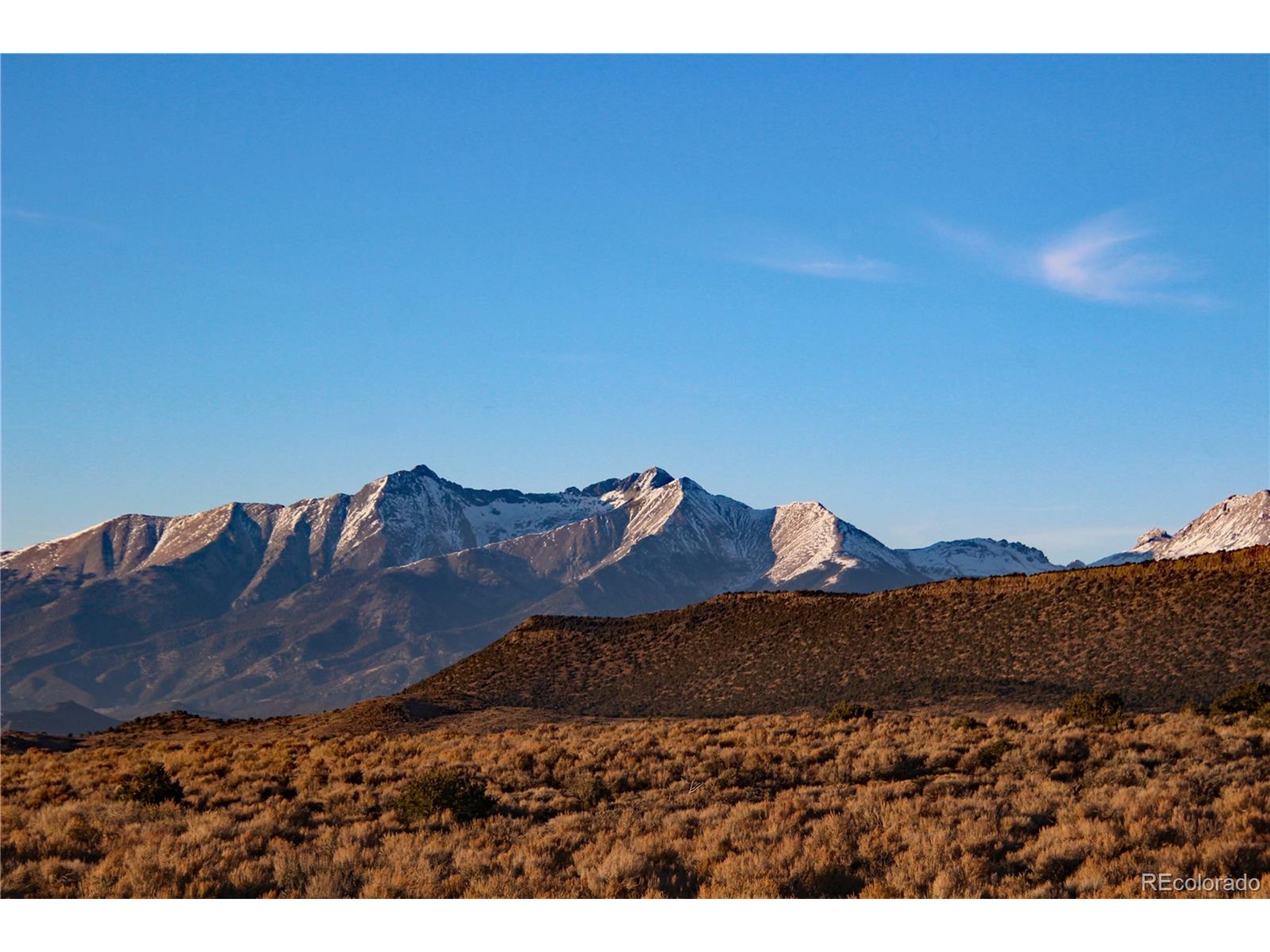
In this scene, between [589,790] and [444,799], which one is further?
[589,790]

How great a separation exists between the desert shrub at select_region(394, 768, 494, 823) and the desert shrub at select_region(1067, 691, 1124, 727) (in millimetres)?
21763

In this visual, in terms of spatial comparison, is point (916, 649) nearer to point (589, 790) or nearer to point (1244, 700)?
point (1244, 700)

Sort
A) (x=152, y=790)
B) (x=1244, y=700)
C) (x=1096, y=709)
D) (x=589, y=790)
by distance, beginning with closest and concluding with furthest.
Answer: (x=589, y=790)
(x=152, y=790)
(x=1096, y=709)
(x=1244, y=700)

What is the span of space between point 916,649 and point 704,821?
5402cm

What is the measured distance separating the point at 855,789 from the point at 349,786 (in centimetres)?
1219

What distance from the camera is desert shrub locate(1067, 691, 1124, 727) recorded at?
39.5 meters

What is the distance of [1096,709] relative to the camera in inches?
1702

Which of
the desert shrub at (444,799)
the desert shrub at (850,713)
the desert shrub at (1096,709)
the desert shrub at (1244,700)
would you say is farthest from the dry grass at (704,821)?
the desert shrub at (850,713)

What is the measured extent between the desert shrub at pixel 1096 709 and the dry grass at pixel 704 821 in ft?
7.30

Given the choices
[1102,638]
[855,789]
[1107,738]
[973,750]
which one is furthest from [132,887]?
[1102,638]

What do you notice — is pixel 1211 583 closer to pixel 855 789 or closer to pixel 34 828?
pixel 855 789

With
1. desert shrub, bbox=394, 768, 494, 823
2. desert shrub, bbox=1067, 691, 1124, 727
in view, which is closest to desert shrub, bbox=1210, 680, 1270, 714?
desert shrub, bbox=1067, 691, 1124, 727

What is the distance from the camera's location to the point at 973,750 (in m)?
30.4

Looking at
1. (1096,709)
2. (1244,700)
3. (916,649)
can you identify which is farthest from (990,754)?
Answer: (916,649)
